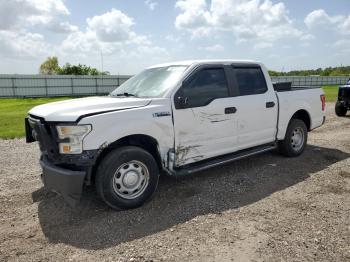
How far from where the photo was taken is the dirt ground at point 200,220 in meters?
3.51

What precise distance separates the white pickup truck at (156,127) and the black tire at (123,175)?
0.04 ft

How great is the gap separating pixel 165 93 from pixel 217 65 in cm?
119

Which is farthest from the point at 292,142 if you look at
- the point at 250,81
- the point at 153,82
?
the point at 153,82

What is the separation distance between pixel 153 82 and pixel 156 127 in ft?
3.18

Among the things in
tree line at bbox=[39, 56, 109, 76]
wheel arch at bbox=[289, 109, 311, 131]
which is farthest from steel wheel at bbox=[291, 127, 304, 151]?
tree line at bbox=[39, 56, 109, 76]

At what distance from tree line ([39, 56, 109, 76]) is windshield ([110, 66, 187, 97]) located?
48427mm

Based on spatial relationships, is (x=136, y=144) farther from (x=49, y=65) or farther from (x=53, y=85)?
(x=49, y=65)

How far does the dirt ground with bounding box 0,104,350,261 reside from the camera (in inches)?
138

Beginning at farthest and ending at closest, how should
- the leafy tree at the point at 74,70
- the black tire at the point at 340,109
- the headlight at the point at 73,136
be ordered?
the leafy tree at the point at 74,70, the black tire at the point at 340,109, the headlight at the point at 73,136

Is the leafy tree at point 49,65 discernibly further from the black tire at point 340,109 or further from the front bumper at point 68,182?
the front bumper at point 68,182

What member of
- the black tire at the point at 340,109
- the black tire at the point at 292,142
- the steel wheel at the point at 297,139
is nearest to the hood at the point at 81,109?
Result: the black tire at the point at 292,142

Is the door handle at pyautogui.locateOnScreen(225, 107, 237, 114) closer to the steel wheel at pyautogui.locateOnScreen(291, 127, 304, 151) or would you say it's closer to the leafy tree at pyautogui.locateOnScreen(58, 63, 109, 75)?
the steel wheel at pyautogui.locateOnScreen(291, 127, 304, 151)

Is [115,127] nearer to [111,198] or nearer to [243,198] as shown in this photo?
[111,198]

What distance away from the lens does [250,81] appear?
6004 mm
